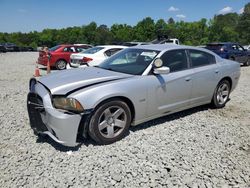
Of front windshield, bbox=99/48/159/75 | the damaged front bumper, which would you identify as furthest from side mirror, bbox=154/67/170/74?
the damaged front bumper

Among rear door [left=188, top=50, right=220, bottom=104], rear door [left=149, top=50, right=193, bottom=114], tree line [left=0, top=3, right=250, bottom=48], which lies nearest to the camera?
rear door [left=149, top=50, right=193, bottom=114]

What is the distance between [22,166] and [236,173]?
280 cm

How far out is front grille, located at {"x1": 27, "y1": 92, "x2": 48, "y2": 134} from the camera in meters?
3.57

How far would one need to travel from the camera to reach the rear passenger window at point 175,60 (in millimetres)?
4492

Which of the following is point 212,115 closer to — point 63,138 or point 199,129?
point 199,129

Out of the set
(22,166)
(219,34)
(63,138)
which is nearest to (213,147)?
(63,138)

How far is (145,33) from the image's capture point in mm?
66562

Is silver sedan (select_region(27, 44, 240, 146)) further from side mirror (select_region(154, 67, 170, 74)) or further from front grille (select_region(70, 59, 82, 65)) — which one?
front grille (select_region(70, 59, 82, 65))

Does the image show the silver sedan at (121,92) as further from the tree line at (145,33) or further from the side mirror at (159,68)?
the tree line at (145,33)

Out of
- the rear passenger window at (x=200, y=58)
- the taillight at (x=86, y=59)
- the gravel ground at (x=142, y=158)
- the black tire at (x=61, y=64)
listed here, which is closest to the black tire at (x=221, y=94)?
the rear passenger window at (x=200, y=58)

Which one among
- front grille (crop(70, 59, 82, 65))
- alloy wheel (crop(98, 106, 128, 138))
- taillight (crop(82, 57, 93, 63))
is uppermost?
taillight (crop(82, 57, 93, 63))

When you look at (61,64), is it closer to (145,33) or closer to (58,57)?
(58,57)

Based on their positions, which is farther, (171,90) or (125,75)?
(171,90)

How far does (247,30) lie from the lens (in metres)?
60.9
